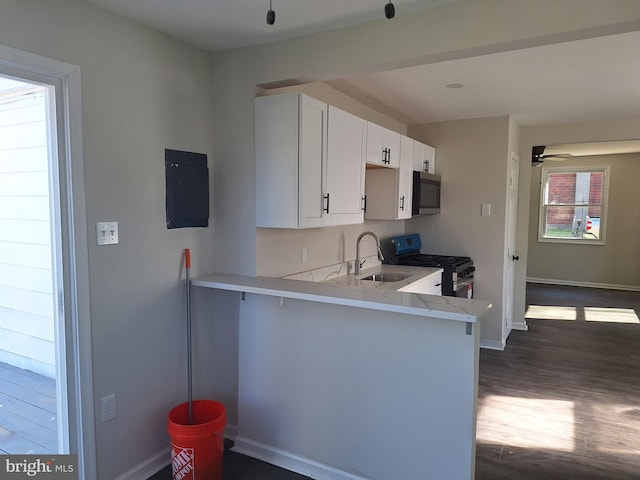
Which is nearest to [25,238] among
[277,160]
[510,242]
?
[277,160]

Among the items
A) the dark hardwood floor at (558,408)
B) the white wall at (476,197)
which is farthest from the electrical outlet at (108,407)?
the white wall at (476,197)

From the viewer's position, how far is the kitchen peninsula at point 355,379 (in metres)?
1.97

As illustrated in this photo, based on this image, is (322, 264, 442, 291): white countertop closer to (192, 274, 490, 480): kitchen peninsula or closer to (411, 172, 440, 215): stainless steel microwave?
(411, 172, 440, 215): stainless steel microwave

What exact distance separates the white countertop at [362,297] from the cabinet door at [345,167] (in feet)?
2.30

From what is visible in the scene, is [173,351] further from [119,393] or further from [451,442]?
[451,442]

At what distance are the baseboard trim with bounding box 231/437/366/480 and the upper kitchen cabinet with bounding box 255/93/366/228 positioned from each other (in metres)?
1.28

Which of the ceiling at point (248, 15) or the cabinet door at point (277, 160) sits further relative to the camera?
the cabinet door at point (277, 160)

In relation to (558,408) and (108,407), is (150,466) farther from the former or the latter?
(558,408)

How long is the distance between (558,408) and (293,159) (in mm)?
2648

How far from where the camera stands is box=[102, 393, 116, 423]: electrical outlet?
2125 mm

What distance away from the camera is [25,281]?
2881mm

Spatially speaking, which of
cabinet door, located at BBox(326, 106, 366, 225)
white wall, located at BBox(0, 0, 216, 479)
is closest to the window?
cabinet door, located at BBox(326, 106, 366, 225)

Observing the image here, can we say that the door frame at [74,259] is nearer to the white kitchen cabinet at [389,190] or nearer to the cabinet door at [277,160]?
the cabinet door at [277,160]

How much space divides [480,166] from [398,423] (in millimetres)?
3214
